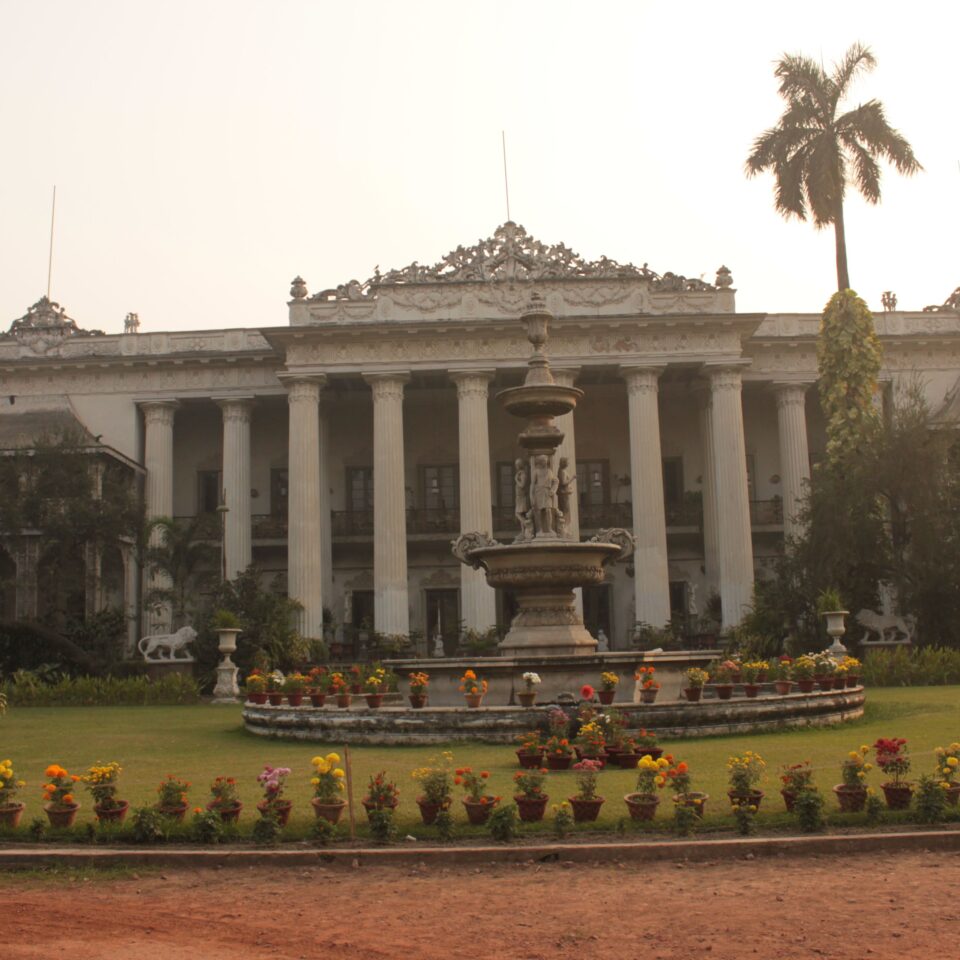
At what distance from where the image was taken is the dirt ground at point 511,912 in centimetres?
596

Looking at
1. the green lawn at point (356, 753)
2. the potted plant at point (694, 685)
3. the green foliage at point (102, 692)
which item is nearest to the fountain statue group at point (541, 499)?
the potted plant at point (694, 685)

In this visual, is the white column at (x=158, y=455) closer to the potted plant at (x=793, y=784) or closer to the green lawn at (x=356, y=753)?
the green lawn at (x=356, y=753)

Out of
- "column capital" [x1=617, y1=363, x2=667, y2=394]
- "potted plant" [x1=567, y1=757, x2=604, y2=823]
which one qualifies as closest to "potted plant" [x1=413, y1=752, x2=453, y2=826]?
"potted plant" [x1=567, y1=757, x2=604, y2=823]

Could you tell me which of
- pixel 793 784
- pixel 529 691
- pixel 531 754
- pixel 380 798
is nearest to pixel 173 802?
pixel 380 798

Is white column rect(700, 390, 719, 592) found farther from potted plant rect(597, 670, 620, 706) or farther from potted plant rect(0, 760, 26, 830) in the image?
potted plant rect(0, 760, 26, 830)

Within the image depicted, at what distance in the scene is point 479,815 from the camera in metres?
8.84

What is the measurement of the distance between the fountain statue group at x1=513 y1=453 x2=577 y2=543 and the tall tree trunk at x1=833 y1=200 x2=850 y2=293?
58.1 ft

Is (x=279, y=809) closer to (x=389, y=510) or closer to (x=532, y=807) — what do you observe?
(x=532, y=807)

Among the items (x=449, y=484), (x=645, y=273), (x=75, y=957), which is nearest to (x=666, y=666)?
(x=75, y=957)

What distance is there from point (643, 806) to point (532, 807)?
824 mm

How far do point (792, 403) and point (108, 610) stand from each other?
22535mm

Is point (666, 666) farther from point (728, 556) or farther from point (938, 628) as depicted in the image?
point (728, 556)

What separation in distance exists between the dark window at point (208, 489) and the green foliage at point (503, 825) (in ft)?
115

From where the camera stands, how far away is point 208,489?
1671 inches
